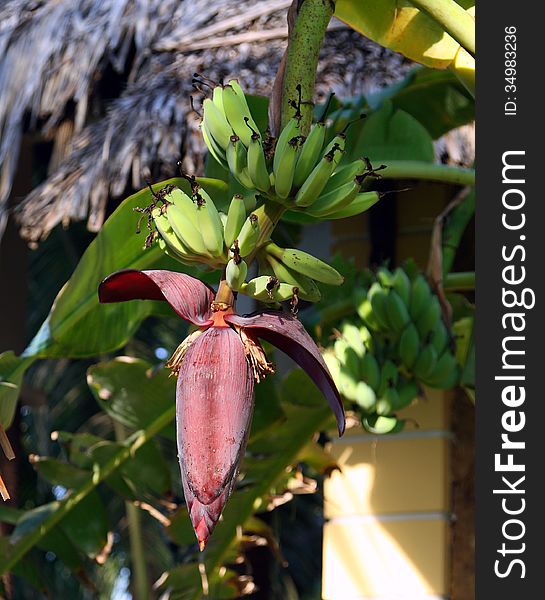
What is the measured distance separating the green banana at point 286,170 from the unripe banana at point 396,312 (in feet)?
3.25

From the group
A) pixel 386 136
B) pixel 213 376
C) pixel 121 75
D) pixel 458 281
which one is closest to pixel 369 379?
pixel 458 281

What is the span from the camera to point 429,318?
2.38 m

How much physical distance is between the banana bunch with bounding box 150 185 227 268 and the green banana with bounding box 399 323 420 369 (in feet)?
3.30

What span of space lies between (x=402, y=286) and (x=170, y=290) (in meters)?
1.24

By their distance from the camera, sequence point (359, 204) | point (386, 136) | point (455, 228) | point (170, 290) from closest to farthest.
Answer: point (170, 290), point (359, 204), point (386, 136), point (455, 228)

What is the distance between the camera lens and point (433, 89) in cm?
266

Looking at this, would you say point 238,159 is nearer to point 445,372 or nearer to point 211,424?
point 211,424

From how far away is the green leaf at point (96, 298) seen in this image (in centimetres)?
204

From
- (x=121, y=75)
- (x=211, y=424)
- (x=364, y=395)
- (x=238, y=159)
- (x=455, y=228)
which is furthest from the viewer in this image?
(x=121, y=75)

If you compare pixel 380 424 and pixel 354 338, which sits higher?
pixel 354 338

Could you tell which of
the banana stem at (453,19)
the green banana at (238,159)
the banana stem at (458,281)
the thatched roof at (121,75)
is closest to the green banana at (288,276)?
the green banana at (238,159)

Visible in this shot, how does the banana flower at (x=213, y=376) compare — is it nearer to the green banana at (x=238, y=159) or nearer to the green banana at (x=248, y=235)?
the green banana at (x=248, y=235)

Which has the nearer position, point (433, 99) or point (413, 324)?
point (413, 324)

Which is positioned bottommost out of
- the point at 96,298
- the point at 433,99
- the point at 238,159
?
the point at 238,159
